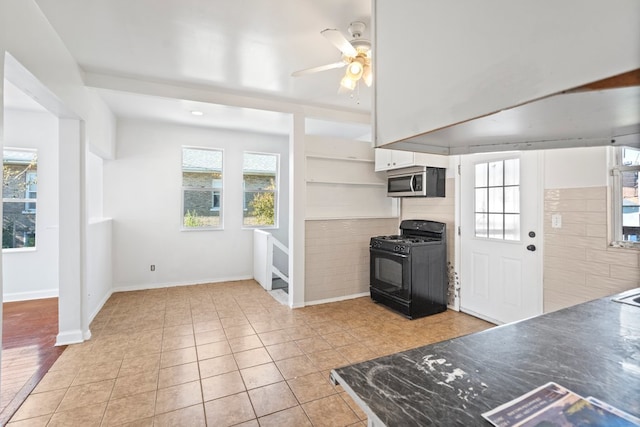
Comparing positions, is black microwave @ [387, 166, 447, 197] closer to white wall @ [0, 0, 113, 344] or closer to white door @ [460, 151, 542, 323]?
white door @ [460, 151, 542, 323]

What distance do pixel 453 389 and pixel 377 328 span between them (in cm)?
259

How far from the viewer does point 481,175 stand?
3.63m

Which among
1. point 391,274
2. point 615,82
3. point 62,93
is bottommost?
point 391,274

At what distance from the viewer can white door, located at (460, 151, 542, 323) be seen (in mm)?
3100

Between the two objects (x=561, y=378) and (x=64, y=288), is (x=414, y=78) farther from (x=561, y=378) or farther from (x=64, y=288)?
(x=64, y=288)

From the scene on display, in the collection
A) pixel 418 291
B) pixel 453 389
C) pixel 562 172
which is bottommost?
pixel 418 291

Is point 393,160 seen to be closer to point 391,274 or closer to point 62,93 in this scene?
point 391,274

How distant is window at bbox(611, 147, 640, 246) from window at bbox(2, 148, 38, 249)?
266 inches

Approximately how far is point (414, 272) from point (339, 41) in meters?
2.64

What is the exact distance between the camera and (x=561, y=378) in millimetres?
945

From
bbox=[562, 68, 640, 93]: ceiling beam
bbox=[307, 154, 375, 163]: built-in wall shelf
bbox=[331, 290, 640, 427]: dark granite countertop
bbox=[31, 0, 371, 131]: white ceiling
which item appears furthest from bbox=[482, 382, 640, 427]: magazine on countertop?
bbox=[307, 154, 375, 163]: built-in wall shelf

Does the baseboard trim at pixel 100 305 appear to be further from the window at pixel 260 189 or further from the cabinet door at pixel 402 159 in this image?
the cabinet door at pixel 402 159

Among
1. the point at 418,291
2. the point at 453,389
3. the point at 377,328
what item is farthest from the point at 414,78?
the point at 418,291

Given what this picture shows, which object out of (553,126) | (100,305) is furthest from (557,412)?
(100,305)
